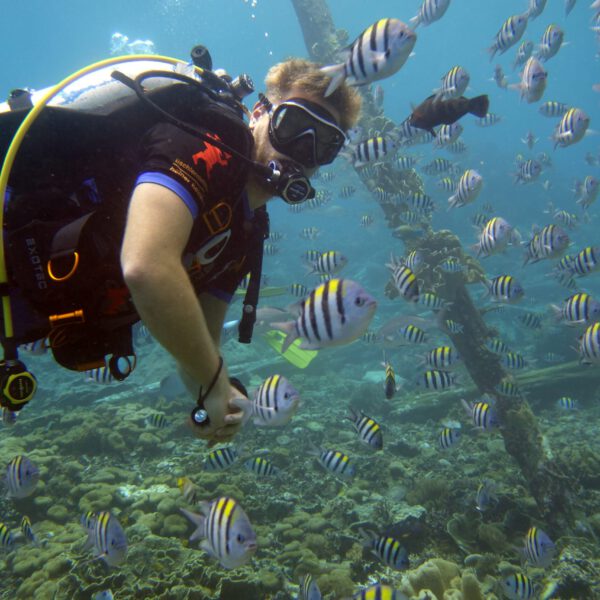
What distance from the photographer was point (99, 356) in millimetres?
2092

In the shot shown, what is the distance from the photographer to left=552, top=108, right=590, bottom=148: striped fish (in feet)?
21.8

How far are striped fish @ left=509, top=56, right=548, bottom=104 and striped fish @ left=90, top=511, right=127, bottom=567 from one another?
780 cm

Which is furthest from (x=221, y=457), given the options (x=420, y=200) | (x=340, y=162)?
(x=340, y=162)

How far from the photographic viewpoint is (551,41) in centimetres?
787

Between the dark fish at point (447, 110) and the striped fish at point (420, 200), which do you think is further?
the striped fish at point (420, 200)

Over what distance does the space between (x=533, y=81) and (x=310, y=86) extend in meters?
5.57

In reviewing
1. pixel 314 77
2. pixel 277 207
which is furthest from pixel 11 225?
pixel 277 207

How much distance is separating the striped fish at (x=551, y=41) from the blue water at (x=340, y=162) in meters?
1.13

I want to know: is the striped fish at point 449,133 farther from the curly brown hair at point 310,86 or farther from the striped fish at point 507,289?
the curly brown hair at point 310,86

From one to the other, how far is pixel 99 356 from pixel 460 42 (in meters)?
172

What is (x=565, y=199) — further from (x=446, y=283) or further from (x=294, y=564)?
(x=294, y=564)

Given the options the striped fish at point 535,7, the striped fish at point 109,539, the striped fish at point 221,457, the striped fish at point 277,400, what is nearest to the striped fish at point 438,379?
the striped fish at point 277,400

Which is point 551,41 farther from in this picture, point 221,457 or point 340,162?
point 340,162

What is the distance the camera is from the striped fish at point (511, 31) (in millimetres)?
6973
